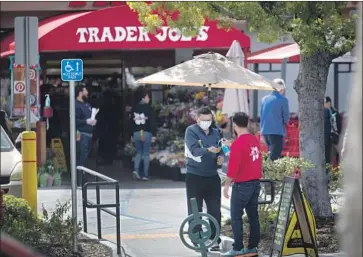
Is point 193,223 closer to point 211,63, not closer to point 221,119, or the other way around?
point 211,63

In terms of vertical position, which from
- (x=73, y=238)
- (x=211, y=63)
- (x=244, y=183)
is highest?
(x=211, y=63)

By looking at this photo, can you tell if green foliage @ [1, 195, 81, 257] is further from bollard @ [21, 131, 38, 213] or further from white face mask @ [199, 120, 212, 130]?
white face mask @ [199, 120, 212, 130]

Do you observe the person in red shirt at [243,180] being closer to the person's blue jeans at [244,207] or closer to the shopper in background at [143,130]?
the person's blue jeans at [244,207]

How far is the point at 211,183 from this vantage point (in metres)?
9.89

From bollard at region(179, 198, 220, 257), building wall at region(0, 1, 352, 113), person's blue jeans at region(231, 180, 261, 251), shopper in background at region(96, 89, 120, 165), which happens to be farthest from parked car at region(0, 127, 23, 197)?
building wall at region(0, 1, 352, 113)

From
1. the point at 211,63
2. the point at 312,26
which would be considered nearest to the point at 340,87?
the point at 211,63

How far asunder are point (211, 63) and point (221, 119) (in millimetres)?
4480

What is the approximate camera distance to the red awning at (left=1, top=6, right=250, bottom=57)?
53.1 feet

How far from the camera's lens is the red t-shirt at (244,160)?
9.09m

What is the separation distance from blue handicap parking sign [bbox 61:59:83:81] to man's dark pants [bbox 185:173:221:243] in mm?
1710

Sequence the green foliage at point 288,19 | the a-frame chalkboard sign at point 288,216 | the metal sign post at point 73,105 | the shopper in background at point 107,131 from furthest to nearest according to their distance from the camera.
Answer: the shopper in background at point 107,131 < the green foliage at point 288,19 < the metal sign post at point 73,105 < the a-frame chalkboard sign at point 288,216

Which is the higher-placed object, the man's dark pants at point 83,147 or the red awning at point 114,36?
the red awning at point 114,36

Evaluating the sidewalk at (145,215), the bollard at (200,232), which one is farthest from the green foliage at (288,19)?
the sidewalk at (145,215)

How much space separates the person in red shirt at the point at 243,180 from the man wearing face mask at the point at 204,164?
0.58 meters
